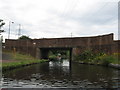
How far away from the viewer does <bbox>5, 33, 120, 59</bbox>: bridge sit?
152ft

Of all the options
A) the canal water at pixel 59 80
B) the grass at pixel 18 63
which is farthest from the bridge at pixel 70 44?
the canal water at pixel 59 80

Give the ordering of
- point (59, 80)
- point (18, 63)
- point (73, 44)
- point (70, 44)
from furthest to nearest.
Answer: point (70, 44)
point (73, 44)
point (18, 63)
point (59, 80)

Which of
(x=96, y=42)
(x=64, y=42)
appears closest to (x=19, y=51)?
(x=64, y=42)

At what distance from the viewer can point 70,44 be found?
2173 inches

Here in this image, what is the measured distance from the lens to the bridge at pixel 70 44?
152 ft

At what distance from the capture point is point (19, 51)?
60.9 m

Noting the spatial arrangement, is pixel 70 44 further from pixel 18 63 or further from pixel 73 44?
pixel 18 63

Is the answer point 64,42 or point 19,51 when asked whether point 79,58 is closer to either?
point 64,42

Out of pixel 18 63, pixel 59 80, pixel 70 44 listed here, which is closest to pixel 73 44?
pixel 70 44

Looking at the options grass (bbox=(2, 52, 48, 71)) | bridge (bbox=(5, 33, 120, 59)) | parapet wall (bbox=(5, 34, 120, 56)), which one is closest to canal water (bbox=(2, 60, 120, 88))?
grass (bbox=(2, 52, 48, 71))

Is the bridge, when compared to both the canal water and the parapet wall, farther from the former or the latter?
the canal water

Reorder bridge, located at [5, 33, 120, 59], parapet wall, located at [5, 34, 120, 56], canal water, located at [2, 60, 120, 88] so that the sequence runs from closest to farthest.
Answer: canal water, located at [2, 60, 120, 88] < parapet wall, located at [5, 34, 120, 56] < bridge, located at [5, 33, 120, 59]

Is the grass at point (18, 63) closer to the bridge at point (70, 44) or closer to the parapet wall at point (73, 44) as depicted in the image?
the bridge at point (70, 44)

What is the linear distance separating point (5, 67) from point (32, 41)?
120ft
